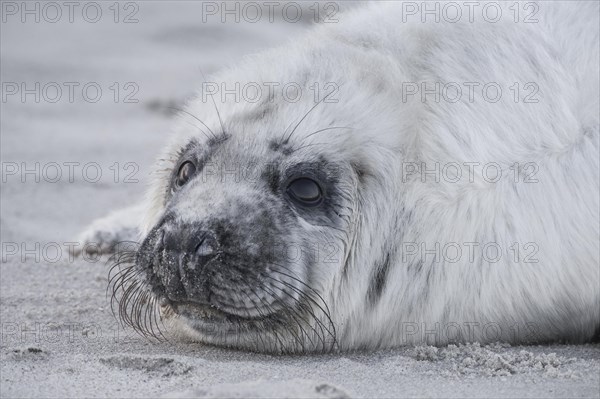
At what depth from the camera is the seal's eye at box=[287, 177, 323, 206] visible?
3.63 meters

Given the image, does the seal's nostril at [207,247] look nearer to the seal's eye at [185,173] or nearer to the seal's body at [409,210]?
the seal's body at [409,210]

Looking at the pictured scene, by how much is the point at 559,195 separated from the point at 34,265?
2.67 metres

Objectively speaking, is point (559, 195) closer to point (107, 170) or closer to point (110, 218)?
Answer: point (110, 218)

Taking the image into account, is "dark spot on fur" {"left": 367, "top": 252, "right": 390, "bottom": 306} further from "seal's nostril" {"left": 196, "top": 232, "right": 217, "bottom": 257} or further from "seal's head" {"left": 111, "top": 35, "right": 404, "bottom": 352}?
"seal's nostril" {"left": 196, "top": 232, "right": 217, "bottom": 257}

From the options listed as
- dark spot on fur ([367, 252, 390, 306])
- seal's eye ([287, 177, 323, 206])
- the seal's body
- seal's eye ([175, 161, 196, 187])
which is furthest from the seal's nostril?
dark spot on fur ([367, 252, 390, 306])

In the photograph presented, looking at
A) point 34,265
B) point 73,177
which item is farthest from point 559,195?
point 73,177

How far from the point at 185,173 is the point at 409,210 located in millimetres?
844

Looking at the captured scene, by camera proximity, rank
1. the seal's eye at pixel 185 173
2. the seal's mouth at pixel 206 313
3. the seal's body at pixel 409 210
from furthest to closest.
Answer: the seal's eye at pixel 185 173 < the seal's body at pixel 409 210 < the seal's mouth at pixel 206 313

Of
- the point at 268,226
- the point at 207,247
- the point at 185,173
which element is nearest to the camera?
the point at 207,247

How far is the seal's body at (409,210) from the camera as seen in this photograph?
3.57 meters

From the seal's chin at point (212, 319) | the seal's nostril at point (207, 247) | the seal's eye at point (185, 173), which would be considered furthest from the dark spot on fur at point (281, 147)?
the seal's chin at point (212, 319)

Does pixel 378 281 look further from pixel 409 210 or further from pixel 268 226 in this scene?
pixel 268 226

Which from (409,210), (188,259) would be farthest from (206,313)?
(409,210)

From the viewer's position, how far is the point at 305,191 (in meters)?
3.64
